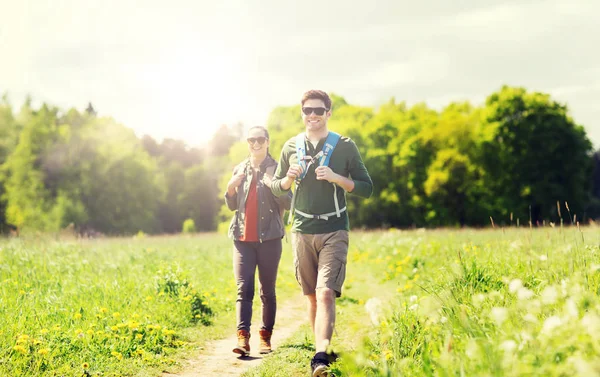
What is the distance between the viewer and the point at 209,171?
6894 cm

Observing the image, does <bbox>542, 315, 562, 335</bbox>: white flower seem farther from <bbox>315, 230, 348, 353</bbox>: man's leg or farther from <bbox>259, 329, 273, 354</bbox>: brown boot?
<bbox>259, 329, 273, 354</bbox>: brown boot

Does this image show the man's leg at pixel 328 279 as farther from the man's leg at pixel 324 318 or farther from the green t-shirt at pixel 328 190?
the green t-shirt at pixel 328 190

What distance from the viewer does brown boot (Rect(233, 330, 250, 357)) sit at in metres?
6.04

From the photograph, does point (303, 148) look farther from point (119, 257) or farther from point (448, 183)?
point (448, 183)

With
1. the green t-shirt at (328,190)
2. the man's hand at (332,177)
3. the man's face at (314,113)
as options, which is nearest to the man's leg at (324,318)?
the green t-shirt at (328,190)

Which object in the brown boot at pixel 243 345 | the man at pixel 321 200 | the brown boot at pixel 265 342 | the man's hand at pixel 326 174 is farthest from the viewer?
the brown boot at pixel 265 342

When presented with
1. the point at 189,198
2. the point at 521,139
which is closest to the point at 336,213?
the point at 521,139

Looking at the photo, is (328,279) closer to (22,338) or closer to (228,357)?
(228,357)

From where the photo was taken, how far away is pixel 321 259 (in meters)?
5.13

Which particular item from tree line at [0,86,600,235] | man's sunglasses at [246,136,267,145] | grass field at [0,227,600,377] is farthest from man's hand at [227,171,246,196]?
tree line at [0,86,600,235]

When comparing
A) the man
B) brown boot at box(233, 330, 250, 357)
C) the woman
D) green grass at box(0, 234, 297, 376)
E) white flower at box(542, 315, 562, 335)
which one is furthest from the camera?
the woman

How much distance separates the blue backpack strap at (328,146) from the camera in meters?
5.12

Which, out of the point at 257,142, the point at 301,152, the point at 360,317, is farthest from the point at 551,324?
the point at 360,317

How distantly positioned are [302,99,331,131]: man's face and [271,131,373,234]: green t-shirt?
6.7 inches
